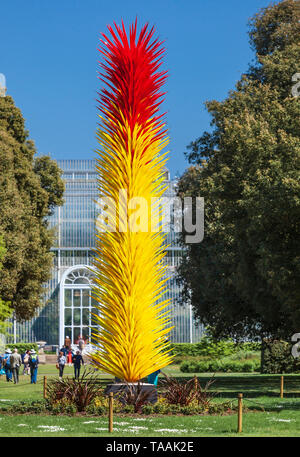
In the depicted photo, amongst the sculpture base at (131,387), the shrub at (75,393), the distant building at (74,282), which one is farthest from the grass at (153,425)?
the distant building at (74,282)

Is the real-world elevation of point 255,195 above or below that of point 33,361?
above

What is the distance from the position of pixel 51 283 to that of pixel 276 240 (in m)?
47.5

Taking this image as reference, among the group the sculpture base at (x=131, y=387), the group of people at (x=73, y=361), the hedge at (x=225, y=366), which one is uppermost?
the sculpture base at (x=131, y=387)

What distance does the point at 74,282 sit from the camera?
65.8 meters

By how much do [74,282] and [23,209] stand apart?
30.7m

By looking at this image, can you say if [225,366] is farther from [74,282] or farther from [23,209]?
[23,209]

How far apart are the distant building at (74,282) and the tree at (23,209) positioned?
906 inches

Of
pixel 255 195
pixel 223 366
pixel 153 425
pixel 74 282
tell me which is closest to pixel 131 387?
pixel 153 425

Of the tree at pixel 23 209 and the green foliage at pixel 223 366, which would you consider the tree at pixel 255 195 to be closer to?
the tree at pixel 23 209

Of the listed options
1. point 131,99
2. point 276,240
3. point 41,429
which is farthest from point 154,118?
point 276,240

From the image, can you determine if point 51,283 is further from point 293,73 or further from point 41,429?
point 41,429

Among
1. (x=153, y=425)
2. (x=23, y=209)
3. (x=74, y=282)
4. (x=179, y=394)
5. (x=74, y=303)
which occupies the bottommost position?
(x=153, y=425)

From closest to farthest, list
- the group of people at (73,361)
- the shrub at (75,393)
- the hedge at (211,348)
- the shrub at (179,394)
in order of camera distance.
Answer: the shrub at (75,393) → the shrub at (179,394) → the group of people at (73,361) → the hedge at (211,348)

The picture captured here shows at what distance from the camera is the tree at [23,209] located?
33.3 m
